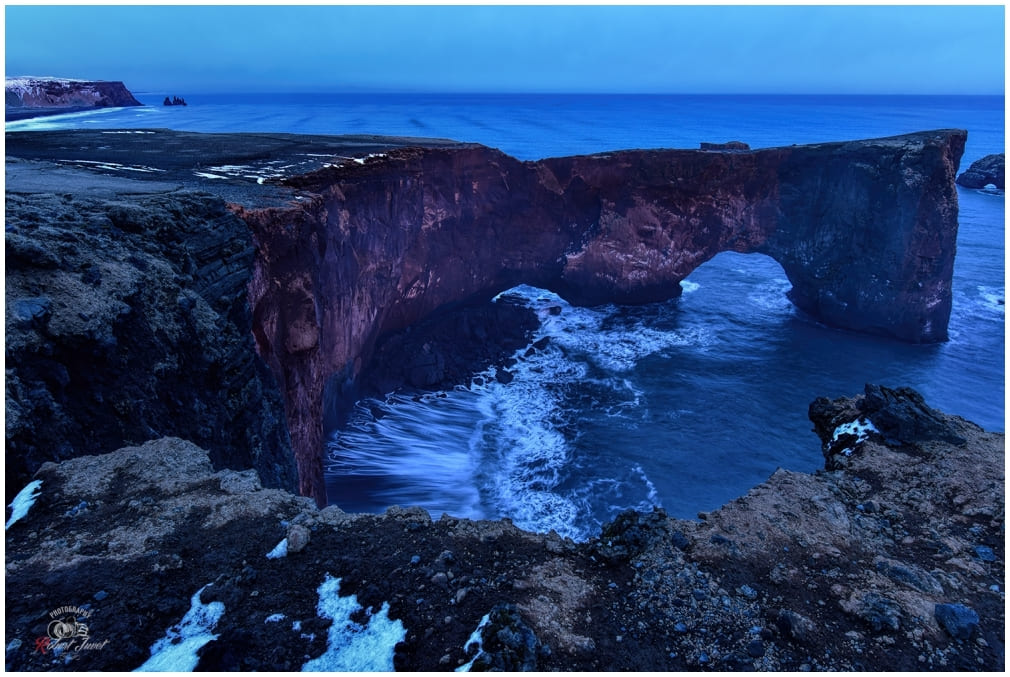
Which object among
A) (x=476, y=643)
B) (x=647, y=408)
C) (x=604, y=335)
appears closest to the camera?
(x=476, y=643)

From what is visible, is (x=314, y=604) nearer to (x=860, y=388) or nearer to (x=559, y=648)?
(x=559, y=648)

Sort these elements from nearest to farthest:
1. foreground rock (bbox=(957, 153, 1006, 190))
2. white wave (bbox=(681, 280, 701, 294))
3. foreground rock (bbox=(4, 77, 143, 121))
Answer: white wave (bbox=(681, 280, 701, 294)) < foreground rock (bbox=(957, 153, 1006, 190)) < foreground rock (bbox=(4, 77, 143, 121))

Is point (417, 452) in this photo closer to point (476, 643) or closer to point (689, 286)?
point (476, 643)

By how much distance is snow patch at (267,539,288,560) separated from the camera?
5582 millimetres

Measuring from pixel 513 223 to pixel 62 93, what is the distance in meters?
93.3

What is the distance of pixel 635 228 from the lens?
2850 cm

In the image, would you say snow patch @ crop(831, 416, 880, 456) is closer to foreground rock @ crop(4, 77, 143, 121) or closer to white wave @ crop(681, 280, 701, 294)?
white wave @ crop(681, 280, 701, 294)

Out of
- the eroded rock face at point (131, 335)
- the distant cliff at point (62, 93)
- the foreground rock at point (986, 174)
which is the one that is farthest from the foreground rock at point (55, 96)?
the foreground rock at point (986, 174)

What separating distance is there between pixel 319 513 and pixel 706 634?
4301 millimetres

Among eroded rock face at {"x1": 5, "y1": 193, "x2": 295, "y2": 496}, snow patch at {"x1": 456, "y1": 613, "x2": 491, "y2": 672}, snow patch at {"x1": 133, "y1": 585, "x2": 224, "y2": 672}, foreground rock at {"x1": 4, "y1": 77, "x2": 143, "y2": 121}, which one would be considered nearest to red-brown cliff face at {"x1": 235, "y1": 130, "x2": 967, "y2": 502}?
eroded rock face at {"x1": 5, "y1": 193, "x2": 295, "y2": 496}

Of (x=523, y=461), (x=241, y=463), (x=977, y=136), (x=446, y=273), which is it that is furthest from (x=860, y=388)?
(x=977, y=136)

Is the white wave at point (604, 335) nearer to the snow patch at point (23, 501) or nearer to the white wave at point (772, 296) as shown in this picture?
the white wave at point (772, 296)

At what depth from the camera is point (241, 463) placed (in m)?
9.09

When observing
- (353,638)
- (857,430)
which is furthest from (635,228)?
(353,638)
